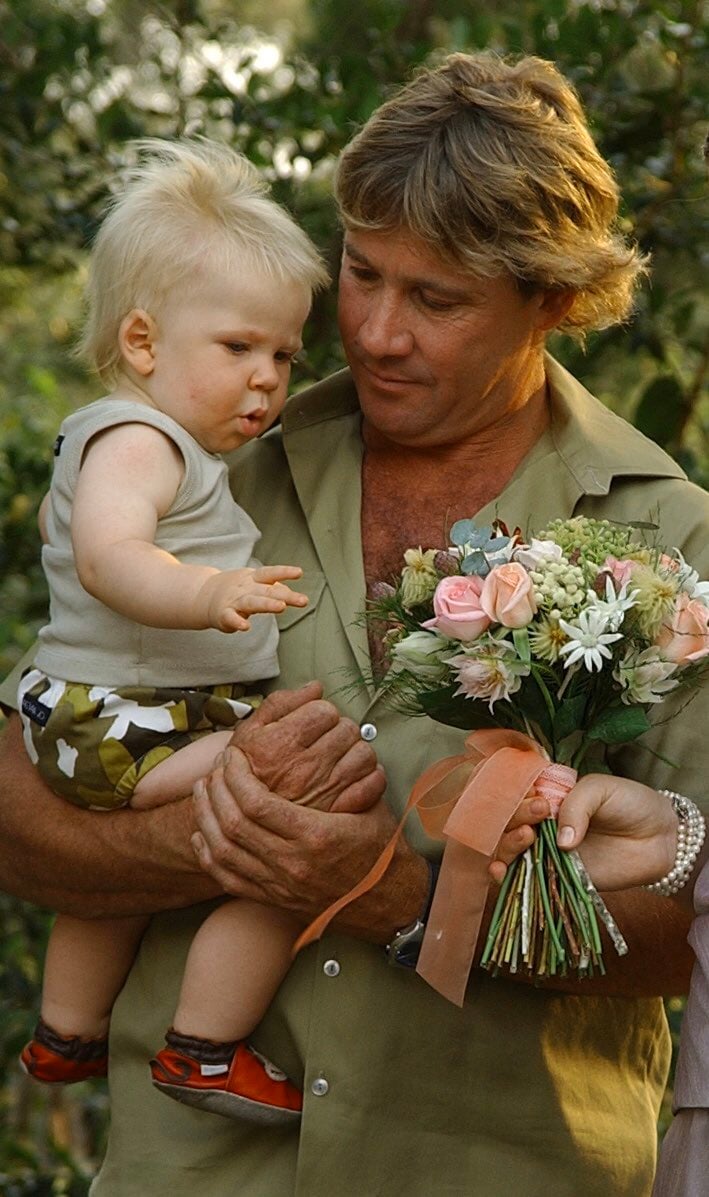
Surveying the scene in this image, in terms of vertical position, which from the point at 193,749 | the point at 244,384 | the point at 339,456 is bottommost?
the point at 193,749

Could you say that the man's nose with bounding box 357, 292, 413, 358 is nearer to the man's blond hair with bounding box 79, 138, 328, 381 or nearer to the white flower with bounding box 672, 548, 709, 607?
the man's blond hair with bounding box 79, 138, 328, 381

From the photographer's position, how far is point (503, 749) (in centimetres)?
279

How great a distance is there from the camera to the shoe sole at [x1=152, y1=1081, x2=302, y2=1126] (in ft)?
10.1

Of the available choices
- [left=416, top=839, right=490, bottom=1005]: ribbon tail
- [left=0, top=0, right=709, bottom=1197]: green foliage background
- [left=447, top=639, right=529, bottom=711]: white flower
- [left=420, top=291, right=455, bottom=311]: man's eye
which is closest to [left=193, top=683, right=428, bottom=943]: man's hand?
[left=416, top=839, right=490, bottom=1005]: ribbon tail

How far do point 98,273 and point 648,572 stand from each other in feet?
4.07

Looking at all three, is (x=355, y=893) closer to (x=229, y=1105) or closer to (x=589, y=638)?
(x=229, y=1105)

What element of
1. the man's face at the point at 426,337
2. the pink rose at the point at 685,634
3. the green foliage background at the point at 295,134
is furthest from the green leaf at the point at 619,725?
the green foliage background at the point at 295,134

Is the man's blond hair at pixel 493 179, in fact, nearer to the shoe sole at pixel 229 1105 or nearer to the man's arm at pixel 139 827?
the man's arm at pixel 139 827

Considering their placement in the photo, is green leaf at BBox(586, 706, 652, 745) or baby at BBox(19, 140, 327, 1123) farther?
baby at BBox(19, 140, 327, 1123)

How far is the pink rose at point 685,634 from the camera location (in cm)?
269

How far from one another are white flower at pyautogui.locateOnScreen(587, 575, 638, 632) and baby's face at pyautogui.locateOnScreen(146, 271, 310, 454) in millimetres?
884

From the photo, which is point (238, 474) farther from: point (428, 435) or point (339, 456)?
point (428, 435)

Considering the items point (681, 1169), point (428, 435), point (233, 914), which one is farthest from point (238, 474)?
point (681, 1169)

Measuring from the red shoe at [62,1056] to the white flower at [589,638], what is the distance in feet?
4.80
